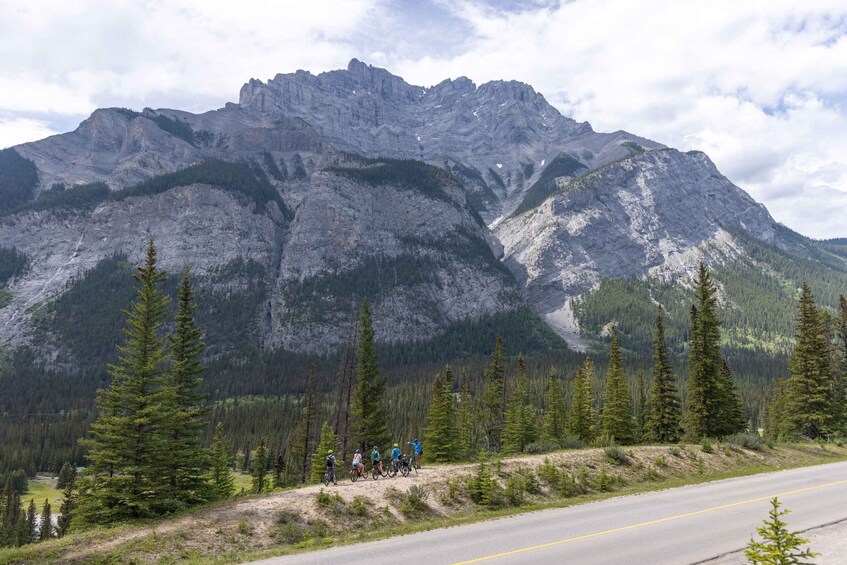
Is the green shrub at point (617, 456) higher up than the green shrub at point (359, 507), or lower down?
higher up

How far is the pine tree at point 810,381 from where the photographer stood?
5059 cm

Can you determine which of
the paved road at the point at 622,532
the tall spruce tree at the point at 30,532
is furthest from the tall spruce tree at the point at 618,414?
the tall spruce tree at the point at 30,532

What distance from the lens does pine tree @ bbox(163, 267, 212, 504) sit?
26.7 m

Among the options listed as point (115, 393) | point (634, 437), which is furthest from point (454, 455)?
point (115, 393)

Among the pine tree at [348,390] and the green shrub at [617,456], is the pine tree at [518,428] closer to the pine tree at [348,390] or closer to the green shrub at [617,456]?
the pine tree at [348,390]

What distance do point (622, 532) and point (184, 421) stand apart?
23765 mm

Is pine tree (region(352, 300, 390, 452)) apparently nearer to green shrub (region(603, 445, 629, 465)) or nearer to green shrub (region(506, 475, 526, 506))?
green shrub (region(603, 445, 629, 465))

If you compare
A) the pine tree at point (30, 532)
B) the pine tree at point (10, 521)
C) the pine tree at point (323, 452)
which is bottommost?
the pine tree at point (30, 532)

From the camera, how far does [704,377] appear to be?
4819cm

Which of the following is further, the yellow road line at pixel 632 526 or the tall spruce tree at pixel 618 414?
the tall spruce tree at pixel 618 414

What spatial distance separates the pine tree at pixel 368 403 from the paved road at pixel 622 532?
89.2 feet

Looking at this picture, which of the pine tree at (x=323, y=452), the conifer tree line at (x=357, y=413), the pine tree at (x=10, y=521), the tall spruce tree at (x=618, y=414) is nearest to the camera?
the conifer tree line at (x=357, y=413)

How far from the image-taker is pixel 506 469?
27.6m

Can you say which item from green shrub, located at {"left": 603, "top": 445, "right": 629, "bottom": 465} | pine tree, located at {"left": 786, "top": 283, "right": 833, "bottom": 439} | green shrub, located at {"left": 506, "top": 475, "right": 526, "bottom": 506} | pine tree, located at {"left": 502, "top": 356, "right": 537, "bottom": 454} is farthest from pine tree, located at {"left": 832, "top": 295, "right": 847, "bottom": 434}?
green shrub, located at {"left": 506, "top": 475, "right": 526, "bottom": 506}
